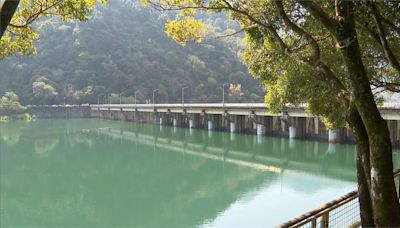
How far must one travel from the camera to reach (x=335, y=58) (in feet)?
25.9

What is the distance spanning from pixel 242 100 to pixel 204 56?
16375 mm

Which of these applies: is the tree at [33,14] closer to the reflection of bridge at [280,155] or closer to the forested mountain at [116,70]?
the reflection of bridge at [280,155]

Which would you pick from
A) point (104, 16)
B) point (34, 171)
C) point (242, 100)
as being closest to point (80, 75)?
point (104, 16)

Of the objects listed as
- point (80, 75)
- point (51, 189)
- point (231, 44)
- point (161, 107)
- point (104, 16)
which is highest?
point (104, 16)

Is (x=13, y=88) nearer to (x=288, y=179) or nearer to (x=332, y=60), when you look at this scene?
(x=288, y=179)

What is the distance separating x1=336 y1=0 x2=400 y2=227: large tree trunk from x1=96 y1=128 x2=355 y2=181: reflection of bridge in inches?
609

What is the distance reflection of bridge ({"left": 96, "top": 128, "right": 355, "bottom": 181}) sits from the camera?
74.5 ft

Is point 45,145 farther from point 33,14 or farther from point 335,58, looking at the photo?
point 335,58

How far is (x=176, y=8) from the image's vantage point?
733cm

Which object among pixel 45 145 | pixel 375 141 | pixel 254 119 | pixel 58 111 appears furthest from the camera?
pixel 58 111

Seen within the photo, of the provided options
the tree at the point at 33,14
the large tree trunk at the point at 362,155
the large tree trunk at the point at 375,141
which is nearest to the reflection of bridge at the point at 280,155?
the large tree trunk at the point at 362,155

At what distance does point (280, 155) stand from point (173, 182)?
982 cm

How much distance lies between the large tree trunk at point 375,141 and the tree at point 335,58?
0.03 ft

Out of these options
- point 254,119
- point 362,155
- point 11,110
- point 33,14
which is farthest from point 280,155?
point 11,110
